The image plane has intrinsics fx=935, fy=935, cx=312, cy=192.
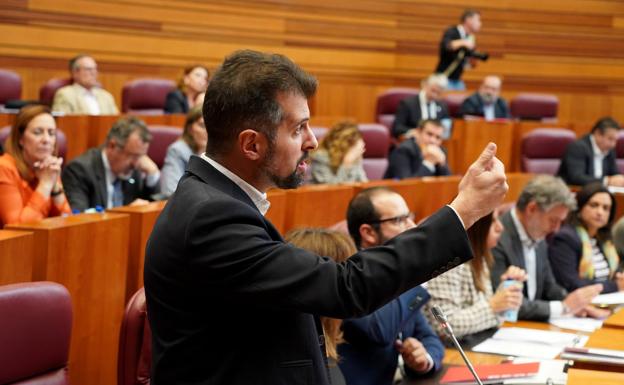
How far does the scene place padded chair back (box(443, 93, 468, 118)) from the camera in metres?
5.82

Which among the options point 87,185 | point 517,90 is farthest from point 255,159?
point 517,90

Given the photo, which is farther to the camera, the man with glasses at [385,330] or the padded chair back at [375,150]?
the padded chair back at [375,150]

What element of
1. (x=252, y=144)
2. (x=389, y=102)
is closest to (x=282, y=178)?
(x=252, y=144)

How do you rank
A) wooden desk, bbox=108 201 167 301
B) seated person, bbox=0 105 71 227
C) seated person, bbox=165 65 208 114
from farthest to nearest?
1. seated person, bbox=165 65 208 114
2. seated person, bbox=0 105 71 227
3. wooden desk, bbox=108 201 167 301

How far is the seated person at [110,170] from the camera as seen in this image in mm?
2809

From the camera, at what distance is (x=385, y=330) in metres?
1.76

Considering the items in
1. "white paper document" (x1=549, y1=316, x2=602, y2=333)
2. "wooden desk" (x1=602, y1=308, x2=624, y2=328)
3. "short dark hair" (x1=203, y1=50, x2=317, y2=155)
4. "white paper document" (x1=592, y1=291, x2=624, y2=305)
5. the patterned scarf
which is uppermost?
"short dark hair" (x1=203, y1=50, x2=317, y2=155)

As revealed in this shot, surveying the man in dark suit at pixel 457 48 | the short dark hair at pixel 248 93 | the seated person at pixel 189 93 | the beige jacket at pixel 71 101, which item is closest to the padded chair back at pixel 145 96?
the seated person at pixel 189 93

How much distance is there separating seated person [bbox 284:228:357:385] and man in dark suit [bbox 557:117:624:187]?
3.26m

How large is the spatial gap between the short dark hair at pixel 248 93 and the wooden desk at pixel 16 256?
750 millimetres

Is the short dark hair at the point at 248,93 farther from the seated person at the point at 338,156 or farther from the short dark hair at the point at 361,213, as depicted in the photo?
the seated person at the point at 338,156

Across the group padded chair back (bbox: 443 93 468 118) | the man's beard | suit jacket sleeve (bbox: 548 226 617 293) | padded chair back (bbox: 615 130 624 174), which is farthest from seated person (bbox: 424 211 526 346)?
padded chair back (bbox: 443 93 468 118)

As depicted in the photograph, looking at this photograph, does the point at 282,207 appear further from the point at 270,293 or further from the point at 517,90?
the point at 517,90

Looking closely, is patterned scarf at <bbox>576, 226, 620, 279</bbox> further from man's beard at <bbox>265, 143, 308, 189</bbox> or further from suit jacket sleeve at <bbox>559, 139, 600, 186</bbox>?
man's beard at <bbox>265, 143, 308, 189</bbox>
